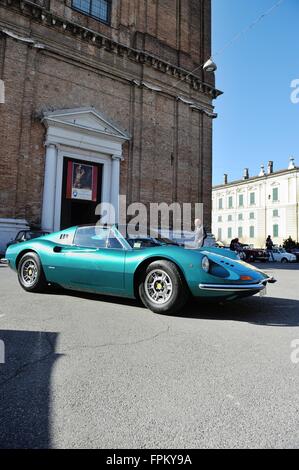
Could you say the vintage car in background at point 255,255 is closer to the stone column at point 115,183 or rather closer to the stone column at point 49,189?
the stone column at point 115,183

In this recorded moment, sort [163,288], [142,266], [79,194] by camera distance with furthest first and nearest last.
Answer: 1. [79,194]
2. [142,266]
3. [163,288]

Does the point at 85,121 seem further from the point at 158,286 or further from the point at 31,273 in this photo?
the point at 158,286

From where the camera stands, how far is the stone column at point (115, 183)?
18688 mm

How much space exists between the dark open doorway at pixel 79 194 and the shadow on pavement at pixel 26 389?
14534 mm

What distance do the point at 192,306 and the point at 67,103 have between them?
590 inches

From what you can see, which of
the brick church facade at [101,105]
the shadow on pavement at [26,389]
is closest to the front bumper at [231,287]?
the shadow on pavement at [26,389]

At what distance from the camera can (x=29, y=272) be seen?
5.84 metres

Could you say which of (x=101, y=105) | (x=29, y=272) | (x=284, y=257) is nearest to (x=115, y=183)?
(x=101, y=105)

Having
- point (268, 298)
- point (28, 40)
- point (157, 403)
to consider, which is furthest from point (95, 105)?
point (157, 403)

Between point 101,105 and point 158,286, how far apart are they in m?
16.1

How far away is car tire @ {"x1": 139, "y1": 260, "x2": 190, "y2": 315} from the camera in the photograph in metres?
4.21

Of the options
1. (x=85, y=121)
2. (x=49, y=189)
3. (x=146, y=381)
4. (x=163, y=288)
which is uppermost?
(x=85, y=121)

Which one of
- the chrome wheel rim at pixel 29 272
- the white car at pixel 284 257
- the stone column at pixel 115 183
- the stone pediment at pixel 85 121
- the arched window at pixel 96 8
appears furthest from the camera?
the white car at pixel 284 257

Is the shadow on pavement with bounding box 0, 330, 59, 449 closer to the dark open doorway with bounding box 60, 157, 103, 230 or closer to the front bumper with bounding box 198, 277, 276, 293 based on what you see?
the front bumper with bounding box 198, 277, 276, 293
